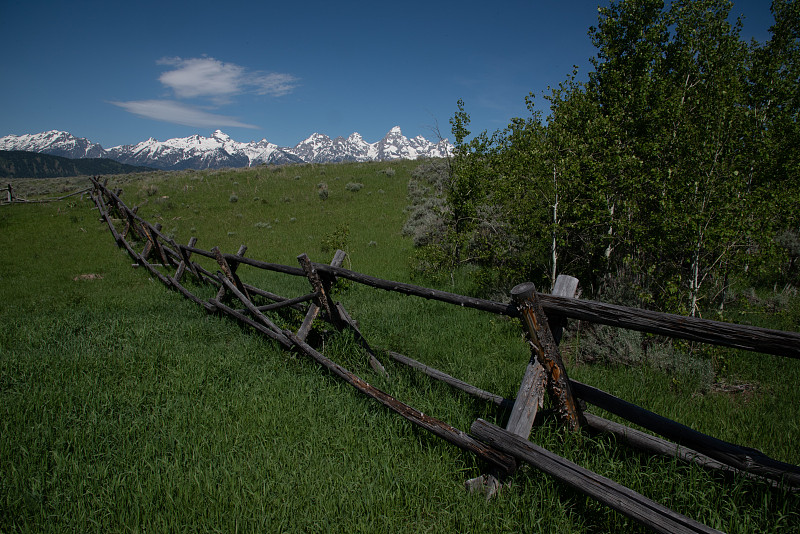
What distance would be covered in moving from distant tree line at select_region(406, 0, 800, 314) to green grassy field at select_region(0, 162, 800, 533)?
1.74 m

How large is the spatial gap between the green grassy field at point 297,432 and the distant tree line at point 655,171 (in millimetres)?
1738

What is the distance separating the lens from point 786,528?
2.37 metres

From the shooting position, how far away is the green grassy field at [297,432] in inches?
105

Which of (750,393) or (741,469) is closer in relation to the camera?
(741,469)

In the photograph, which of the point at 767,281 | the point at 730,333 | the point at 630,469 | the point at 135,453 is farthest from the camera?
the point at 767,281

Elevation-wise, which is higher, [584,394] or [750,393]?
[584,394]

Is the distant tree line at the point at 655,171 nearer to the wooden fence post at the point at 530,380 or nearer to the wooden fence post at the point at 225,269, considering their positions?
the wooden fence post at the point at 530,380

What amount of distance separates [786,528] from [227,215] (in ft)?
72.4

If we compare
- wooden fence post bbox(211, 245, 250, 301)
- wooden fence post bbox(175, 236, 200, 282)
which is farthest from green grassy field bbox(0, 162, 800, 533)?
wooden fence post bbox(175, 236, 200, 282)

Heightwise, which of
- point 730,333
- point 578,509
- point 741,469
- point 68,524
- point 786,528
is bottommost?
point 68,524

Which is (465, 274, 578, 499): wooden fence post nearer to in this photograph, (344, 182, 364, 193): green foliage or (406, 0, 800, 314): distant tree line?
(406, 0, 800, 314): distant tree line

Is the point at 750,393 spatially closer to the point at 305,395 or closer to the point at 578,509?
the point at 578,509

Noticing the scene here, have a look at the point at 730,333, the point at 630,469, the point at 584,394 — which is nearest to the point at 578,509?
the point at 630,469

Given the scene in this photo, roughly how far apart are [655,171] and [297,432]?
621cm
